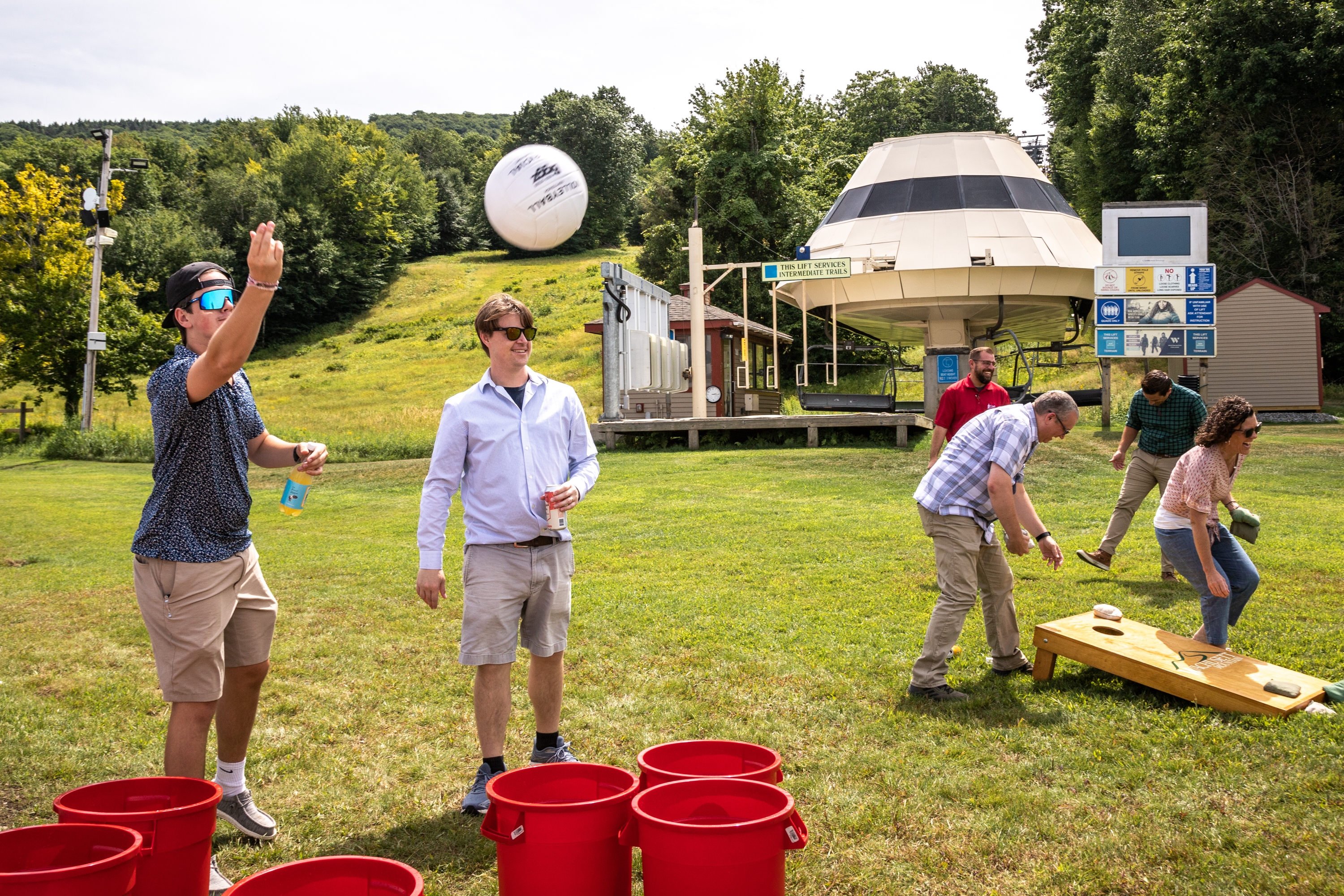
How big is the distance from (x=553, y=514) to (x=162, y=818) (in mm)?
1885

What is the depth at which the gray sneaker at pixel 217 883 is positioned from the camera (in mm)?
3395

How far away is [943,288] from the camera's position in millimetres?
20750

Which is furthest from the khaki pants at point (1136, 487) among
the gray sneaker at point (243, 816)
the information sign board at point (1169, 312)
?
the information sign board at point (1169, 312)

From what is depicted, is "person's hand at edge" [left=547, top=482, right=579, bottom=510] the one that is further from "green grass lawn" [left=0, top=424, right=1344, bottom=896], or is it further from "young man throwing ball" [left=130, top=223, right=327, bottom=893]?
"green grass lawn" [left=0, top=424, right=1344, bottom=896]

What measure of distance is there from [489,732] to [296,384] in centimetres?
4972

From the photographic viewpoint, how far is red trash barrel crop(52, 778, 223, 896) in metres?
2.74

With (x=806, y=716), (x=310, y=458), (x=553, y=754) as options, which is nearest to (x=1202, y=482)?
(x=806, y=716)

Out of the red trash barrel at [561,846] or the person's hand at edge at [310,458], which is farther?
the person's hand at edge at [310,458]

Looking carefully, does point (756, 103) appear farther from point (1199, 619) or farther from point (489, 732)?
point (489, 732)

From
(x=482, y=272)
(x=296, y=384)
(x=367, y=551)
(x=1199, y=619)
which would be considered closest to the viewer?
(x=1199, y=619)

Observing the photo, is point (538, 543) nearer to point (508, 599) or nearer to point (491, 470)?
point (508, 599)

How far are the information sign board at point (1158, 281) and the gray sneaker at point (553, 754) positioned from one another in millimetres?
20157

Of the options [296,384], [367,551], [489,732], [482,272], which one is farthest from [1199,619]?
[482,272]

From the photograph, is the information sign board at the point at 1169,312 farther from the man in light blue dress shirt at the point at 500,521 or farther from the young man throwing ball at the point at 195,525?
the young man throwing ball at the point at 195,525
